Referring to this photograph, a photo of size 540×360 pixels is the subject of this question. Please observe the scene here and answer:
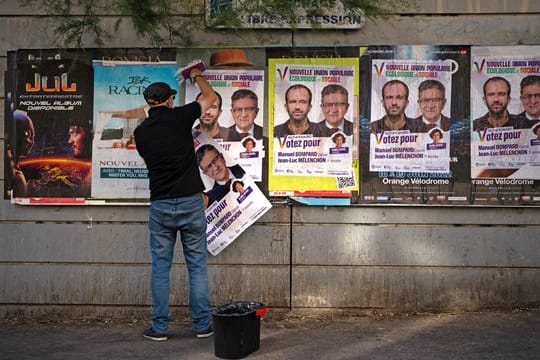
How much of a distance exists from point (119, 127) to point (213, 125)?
2.79ft

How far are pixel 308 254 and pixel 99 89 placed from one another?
2.40 meters

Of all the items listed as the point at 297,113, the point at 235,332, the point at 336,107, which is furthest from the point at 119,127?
the point at 235,332

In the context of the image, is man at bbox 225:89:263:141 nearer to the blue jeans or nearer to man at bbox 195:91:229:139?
man at bbox 195:91:229:139

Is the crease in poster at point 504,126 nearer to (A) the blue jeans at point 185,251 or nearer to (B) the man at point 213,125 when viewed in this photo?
(B) the man at point 213,125

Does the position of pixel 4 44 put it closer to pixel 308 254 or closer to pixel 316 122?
pixel 316 122

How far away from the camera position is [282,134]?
6.20 meters

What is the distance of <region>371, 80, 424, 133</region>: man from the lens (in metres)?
6.15

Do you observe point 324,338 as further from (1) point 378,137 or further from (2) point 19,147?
(2) point 19,147

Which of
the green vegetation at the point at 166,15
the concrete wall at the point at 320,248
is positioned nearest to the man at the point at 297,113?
A: the concrete wall at the point at 320,248

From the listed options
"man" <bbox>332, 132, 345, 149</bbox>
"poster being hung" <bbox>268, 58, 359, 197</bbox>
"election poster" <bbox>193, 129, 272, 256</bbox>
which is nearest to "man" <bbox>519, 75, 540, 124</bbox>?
"poster being hung" <bbox>268, 58, 359, 197</bbox>

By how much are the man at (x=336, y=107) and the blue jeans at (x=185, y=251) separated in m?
1.43

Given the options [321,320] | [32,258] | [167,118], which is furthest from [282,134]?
[32,258]

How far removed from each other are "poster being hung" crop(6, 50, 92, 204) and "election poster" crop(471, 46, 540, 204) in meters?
3.47

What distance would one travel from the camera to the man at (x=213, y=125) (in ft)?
20.5
